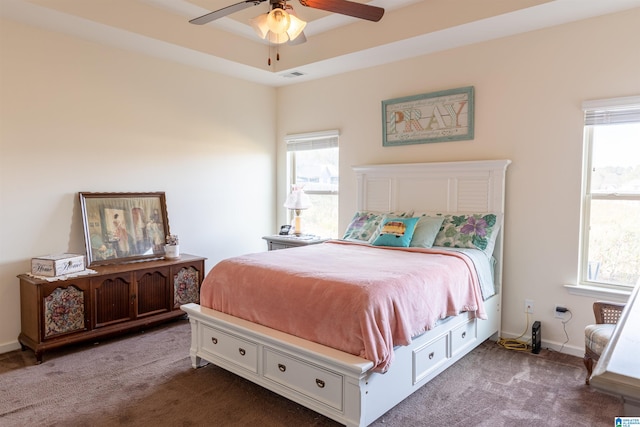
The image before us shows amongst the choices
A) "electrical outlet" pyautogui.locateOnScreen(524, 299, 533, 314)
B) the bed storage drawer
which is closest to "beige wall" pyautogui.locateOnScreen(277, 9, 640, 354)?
"electrical outlet" pyautogui.locateOnScreen(524, 299, 533, 314)

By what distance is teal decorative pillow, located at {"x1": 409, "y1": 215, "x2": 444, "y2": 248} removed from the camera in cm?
356

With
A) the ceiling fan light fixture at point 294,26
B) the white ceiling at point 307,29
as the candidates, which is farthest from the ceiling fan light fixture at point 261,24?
the white ceiling at point 307,29

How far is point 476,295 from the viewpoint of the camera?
3051 mm

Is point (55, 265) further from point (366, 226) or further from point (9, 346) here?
point (366, 226)

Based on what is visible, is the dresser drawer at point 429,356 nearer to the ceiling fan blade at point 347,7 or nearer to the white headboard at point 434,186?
the white headboard at point 434,186

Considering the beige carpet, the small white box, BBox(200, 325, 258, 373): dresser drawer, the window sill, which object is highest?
the small white box

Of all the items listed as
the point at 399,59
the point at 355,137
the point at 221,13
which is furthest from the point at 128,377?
the point at 399,59

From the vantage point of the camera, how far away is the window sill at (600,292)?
310cm

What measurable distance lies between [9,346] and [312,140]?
361cm

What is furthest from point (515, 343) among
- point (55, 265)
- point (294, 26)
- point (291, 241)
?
point (55, 265)

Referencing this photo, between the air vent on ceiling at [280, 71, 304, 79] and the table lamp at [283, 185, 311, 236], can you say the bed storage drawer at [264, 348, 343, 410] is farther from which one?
the air vent on ceiling at [280, 71, 304, 79]

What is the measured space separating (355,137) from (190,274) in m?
2.31

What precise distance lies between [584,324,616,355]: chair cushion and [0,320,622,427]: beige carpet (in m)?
0.33

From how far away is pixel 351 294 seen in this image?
2230 millimetres
